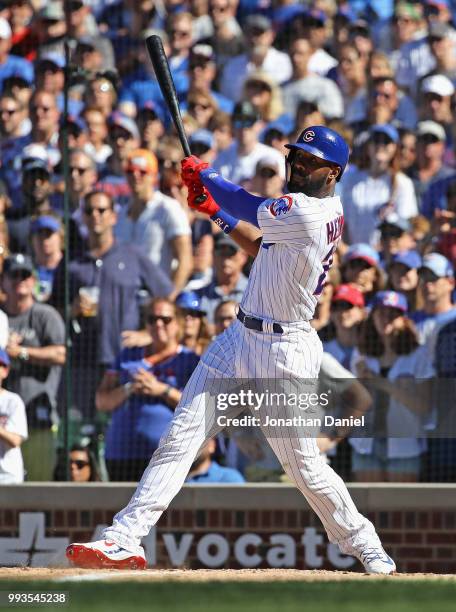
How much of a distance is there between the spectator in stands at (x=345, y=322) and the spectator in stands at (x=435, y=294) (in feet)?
1.19

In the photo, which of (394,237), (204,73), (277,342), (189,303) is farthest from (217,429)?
(204,73)

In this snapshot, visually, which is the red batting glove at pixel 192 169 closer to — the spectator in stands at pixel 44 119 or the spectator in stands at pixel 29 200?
the spectator in stands at pixel 29 200

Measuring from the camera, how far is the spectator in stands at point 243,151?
972 centimetres

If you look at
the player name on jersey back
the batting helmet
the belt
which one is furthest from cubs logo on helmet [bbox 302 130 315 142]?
the belt

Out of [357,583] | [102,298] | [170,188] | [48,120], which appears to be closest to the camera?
[357,583]

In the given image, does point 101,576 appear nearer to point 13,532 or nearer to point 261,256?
point 261,256

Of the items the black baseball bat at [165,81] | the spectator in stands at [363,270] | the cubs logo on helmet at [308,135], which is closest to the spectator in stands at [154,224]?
the spectator in stands at [363,270]

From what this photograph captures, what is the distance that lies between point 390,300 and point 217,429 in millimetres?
2685

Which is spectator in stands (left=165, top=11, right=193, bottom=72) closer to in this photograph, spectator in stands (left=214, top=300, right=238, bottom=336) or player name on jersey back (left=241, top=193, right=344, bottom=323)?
spectator in stands (left=214, top=300, right=238, bottom=336)

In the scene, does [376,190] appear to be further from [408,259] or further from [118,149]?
[118,149]

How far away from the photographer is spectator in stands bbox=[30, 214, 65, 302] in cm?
893

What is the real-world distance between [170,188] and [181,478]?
4059mm

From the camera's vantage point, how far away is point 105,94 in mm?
10398

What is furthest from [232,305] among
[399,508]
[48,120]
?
[48,120]
